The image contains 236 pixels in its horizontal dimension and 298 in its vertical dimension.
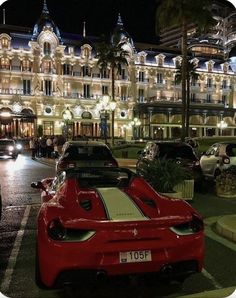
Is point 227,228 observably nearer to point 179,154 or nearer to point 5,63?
point 179,154

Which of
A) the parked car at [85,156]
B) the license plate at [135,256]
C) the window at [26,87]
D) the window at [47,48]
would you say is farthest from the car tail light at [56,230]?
the window at [47,48]

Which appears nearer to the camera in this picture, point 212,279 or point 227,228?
point 212,279

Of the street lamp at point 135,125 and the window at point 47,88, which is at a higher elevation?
the window at point 47,88

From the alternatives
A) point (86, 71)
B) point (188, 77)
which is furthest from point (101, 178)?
point (86, 71)

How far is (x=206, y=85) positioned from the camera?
86.5m

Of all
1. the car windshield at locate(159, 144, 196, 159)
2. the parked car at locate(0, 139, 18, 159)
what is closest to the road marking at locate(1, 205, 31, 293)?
the car windshield at locate(159, 144, 196, 159)

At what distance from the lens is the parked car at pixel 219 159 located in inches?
615

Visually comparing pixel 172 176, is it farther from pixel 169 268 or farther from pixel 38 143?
pixel 38 143

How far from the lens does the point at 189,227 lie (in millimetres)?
4879

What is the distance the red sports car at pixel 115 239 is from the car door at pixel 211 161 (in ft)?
37.3

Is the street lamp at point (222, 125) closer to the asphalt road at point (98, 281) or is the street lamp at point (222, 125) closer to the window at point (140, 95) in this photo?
the window at point (140, 95)

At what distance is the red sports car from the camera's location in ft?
14.5

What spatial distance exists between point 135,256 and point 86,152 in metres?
9.14

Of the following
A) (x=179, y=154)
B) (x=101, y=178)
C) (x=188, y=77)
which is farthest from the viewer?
(x=188, y=77)
